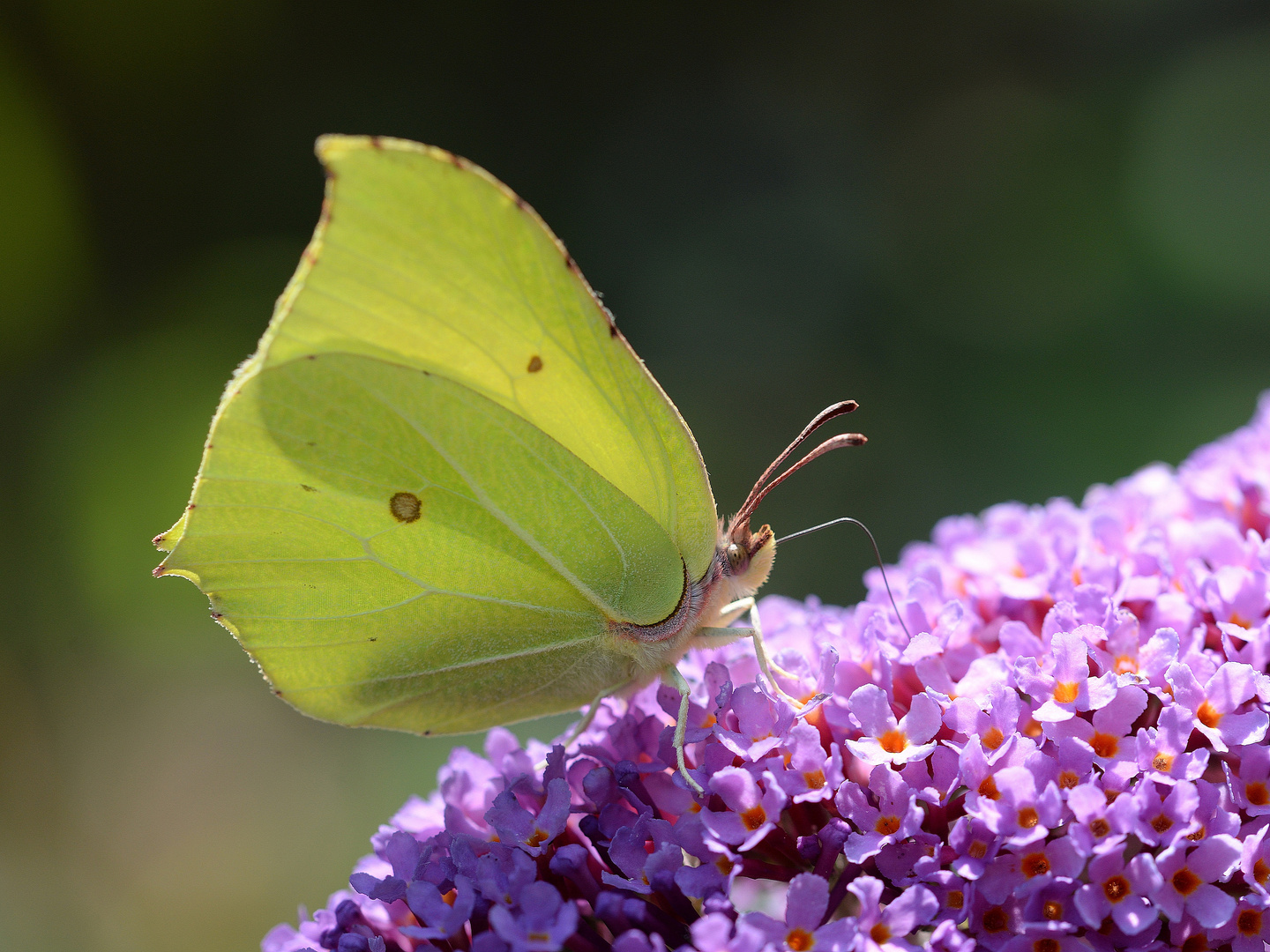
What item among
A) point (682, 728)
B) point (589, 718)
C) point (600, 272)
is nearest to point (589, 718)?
point (589, 718)

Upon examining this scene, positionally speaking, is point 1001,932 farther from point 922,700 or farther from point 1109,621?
point 1109,621

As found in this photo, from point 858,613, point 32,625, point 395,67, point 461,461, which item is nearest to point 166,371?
point 32,625

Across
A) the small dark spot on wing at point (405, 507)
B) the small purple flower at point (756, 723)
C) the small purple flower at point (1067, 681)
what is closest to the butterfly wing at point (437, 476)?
the small dark spot on wing at point (405, 507)

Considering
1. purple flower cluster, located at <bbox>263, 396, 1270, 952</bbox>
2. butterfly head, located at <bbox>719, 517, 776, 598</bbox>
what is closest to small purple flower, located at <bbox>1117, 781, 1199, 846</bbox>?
purple flower cluster, located at <bbox>263, 396, 1270, 952</bbox>

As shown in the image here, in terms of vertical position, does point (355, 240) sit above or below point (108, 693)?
above

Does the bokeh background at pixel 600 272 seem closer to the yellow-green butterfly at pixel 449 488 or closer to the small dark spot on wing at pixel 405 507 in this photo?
the yellow-green butterfly at pixel 449 488

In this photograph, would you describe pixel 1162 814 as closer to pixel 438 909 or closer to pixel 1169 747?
pixel 1169 747
